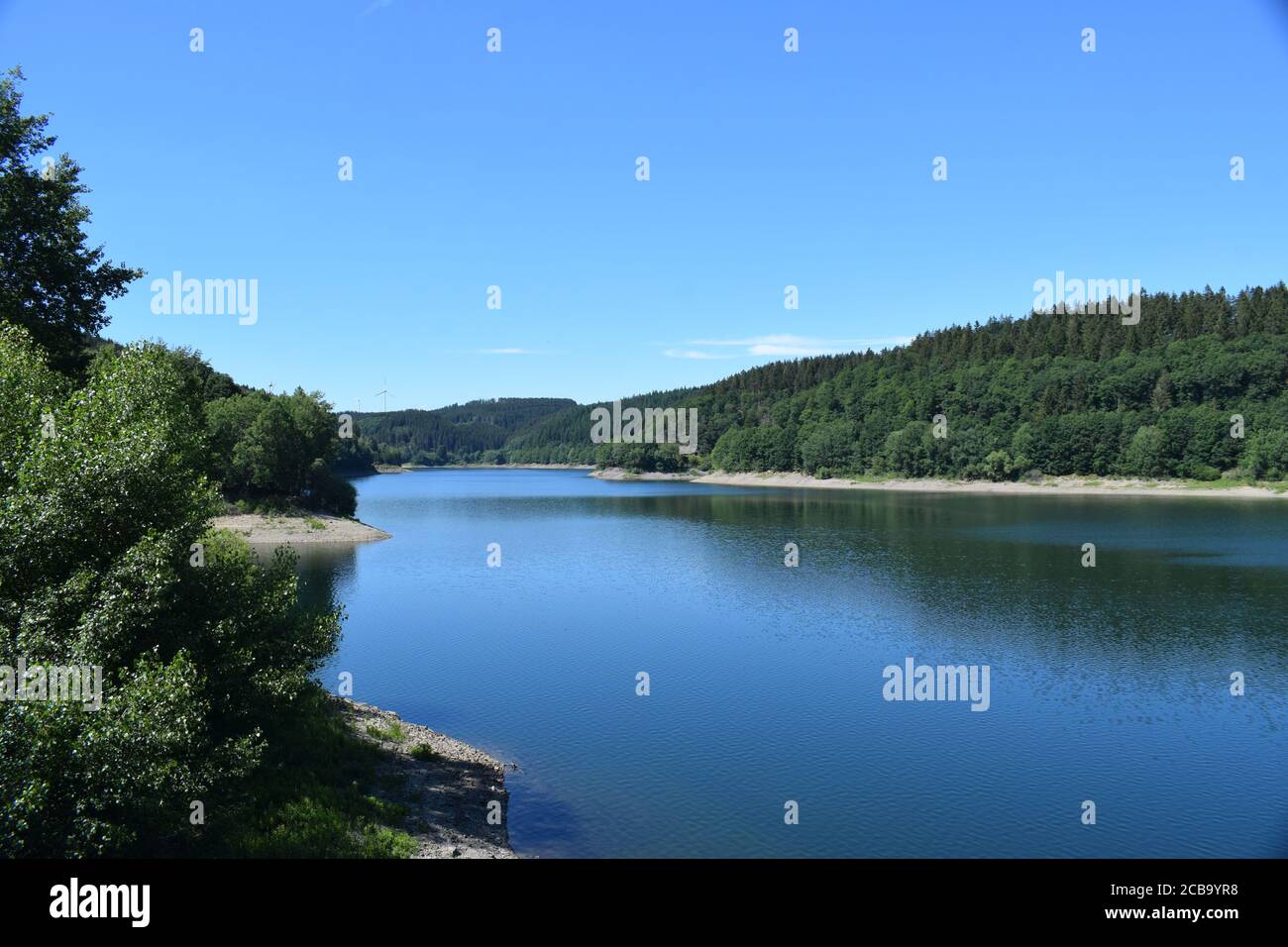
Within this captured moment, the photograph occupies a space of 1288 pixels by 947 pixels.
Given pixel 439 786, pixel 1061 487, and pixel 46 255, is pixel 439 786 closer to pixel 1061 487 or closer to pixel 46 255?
pixel 46 255

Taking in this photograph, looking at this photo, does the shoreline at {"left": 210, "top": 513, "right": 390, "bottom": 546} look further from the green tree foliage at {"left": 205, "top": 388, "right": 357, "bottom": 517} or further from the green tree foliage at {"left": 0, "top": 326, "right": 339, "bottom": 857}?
the green tree foliage at {"left": 0, "top": 326, "right": 339, "bottom": 857}

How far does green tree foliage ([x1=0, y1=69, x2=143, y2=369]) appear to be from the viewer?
84.5 feet

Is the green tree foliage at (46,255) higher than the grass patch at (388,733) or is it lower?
higher

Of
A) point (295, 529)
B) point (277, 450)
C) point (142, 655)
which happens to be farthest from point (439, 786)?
point (277, 450)

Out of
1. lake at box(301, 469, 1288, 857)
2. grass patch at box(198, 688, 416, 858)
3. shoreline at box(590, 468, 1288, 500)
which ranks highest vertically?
shoreline at box(590, 468, 1288, 500)

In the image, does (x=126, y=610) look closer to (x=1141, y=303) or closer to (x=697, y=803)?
(x=697, y=803)

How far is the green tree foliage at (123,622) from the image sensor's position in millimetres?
13484

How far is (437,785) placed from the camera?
2245 cm

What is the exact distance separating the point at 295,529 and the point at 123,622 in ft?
231

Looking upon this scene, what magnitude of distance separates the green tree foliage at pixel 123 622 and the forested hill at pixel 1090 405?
490 feet

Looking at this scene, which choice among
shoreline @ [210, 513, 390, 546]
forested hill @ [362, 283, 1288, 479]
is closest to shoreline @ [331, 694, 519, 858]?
shoreline @ [210, 513, 390, 546]

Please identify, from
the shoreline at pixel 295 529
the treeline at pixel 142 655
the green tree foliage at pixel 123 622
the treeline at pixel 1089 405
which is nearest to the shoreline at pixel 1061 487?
the treeline at pixel 1089 405

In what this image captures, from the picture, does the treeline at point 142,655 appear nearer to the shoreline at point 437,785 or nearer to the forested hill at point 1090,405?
the shoreline at point 437,785

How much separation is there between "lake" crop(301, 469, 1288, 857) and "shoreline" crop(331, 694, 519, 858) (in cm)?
83
